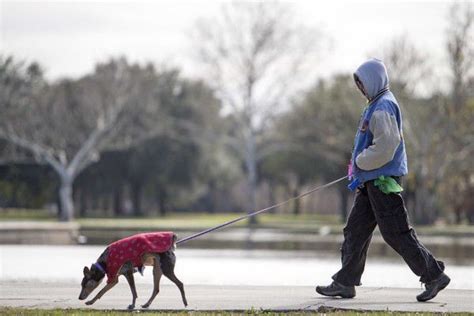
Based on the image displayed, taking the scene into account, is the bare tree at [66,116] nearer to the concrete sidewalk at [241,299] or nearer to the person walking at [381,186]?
the concrete sidewalk at [241,299]

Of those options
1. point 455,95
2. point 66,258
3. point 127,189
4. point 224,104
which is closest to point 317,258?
point 66,258

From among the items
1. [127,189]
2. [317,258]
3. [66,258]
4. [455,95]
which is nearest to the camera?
[66,258]

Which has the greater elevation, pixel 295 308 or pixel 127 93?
pixel 127 93

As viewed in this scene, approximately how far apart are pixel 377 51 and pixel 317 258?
31.7 m

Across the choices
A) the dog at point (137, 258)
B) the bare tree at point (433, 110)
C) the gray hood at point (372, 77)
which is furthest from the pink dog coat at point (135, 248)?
the bare tree at point (433, 110)

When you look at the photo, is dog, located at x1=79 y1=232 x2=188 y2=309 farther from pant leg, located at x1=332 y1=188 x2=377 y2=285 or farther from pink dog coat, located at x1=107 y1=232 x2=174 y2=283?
pant leg, located at x1=332 y1=188 x2=377 y2=285

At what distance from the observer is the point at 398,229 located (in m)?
10.8

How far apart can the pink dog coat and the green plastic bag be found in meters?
1.92

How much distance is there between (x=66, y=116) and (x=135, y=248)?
177ft

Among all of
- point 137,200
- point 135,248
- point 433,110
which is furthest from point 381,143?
point 137,200

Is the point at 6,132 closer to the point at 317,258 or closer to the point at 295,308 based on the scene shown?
the point at 317,258

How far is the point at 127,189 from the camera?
90.7 metres

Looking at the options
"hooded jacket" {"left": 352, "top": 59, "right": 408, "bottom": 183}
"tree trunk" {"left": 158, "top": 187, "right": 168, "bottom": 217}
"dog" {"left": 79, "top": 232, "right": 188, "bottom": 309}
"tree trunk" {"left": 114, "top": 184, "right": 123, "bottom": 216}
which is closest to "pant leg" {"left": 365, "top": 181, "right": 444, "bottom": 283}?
"hooded jacket" {"left": 352, "top": 59, "right": 408, "bottom": 183}

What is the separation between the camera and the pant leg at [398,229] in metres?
10.8
